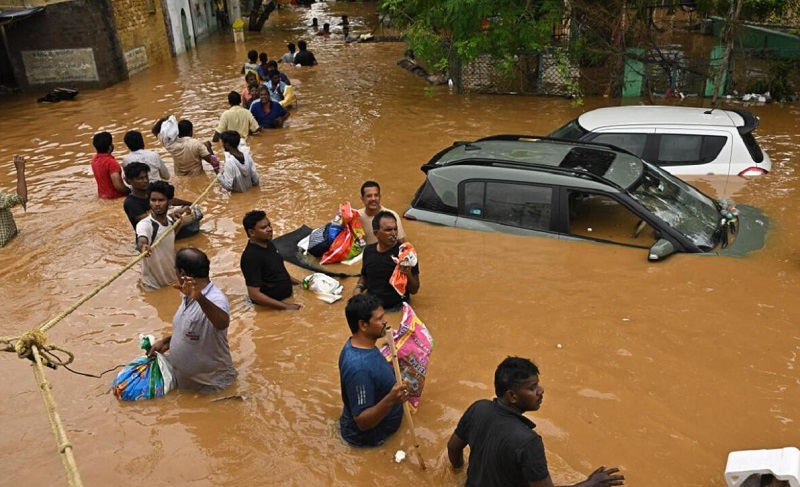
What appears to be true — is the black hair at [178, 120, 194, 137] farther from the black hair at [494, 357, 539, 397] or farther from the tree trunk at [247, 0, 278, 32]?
the tree trunk at [247, 0, 278, 32]

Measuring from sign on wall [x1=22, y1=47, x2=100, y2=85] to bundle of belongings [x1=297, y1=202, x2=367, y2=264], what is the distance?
1527cm

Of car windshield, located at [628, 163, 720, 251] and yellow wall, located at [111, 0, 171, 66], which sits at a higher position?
yellow wall, located at [111, 0, 171, 66]

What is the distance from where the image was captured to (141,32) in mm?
22469

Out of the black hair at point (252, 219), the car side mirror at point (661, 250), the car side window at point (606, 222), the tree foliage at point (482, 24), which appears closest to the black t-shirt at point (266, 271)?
the black hair at point (252, 219)

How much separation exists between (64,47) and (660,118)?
17936mm

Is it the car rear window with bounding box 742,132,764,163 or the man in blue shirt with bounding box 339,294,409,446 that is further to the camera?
the car rear window with bounding box 742,132,764,163

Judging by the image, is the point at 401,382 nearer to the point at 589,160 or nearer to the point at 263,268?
the point at 263,268

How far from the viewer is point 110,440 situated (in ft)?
15.9

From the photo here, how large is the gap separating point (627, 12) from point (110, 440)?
1395cm

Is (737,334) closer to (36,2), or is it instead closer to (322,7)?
(36,2)

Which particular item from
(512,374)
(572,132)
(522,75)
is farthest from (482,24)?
(512,374)

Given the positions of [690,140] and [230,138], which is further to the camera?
[230,138]

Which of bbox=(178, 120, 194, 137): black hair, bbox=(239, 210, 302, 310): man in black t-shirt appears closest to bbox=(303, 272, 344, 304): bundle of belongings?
bbox=(239, 210, 302, 310): man in black t-shirt

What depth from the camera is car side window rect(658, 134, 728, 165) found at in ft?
28.8
